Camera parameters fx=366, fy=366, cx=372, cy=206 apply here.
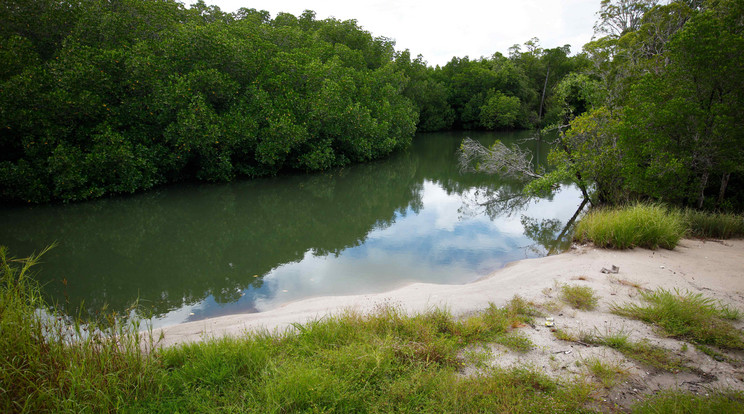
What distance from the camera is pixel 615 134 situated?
10.9m

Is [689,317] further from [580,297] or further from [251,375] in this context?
[251,375]

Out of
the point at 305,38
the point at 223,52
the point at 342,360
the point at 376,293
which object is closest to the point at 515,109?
the point at 305,38

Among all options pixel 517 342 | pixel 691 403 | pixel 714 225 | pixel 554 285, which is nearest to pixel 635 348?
pixel 691 403

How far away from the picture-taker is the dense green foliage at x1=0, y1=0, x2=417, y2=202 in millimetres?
11992

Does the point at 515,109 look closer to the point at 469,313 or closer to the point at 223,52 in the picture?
the point at 223,52

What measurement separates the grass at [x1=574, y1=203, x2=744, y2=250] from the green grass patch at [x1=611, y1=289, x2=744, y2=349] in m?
2.89

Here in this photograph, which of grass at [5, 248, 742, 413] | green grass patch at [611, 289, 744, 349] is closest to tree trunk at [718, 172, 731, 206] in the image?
green grass patch at [611, 289, 744, 349]

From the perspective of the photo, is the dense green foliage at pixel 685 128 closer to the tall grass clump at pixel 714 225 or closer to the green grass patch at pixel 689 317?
the tall grass clump at pixel 714 225

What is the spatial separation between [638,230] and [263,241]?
30.6ft

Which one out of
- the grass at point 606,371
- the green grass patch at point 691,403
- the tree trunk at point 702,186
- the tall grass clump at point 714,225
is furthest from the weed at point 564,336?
the tree trunk at point 702,186

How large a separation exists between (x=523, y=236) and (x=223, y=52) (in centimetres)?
1451

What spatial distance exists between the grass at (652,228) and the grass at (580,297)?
3.13 m

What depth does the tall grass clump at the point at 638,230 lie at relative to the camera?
25.8 feet

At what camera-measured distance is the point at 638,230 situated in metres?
8.02
